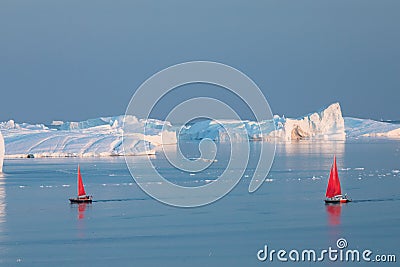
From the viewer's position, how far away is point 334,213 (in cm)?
2156

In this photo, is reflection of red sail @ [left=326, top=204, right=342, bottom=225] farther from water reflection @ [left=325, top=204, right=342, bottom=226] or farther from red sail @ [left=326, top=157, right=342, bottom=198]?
red sail @ [left=326, top=157, right=342, bottom=198]

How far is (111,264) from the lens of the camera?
15477mm

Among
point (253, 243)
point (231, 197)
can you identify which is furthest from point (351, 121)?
point (253, 243)

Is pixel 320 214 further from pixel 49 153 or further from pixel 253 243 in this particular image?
pixel 49 153

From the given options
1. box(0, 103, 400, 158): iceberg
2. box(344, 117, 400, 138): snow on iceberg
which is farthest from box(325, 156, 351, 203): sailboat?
box(344, 117, 400, 138): snow on iceberg

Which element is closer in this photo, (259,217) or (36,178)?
(259,217)

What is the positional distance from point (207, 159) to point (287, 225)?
24510 millimetres

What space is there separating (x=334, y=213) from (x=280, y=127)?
50.8 metres

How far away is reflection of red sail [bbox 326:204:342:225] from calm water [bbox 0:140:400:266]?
0.02 m

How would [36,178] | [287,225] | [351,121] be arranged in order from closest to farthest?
[287,225] → [36,178] → [351,121]

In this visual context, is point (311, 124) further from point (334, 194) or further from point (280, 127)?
point (334, 194)

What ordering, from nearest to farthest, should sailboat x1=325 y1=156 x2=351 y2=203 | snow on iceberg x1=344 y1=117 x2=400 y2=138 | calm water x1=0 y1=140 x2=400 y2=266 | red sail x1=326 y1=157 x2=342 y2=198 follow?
calm water x1=0 y1=140 x2=400 y2=266
sailboat x1=325 y1=156 x2=351 y2=203
red sail x1=326 y1=157 x2=342 y2=198
snow on iceberg x1=344 y1=117 x2=400 y2=138

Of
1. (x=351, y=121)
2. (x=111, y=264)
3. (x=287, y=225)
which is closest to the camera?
(x=111, y=264)

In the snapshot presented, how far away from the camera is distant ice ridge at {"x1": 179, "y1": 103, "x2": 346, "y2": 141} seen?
70819mm
